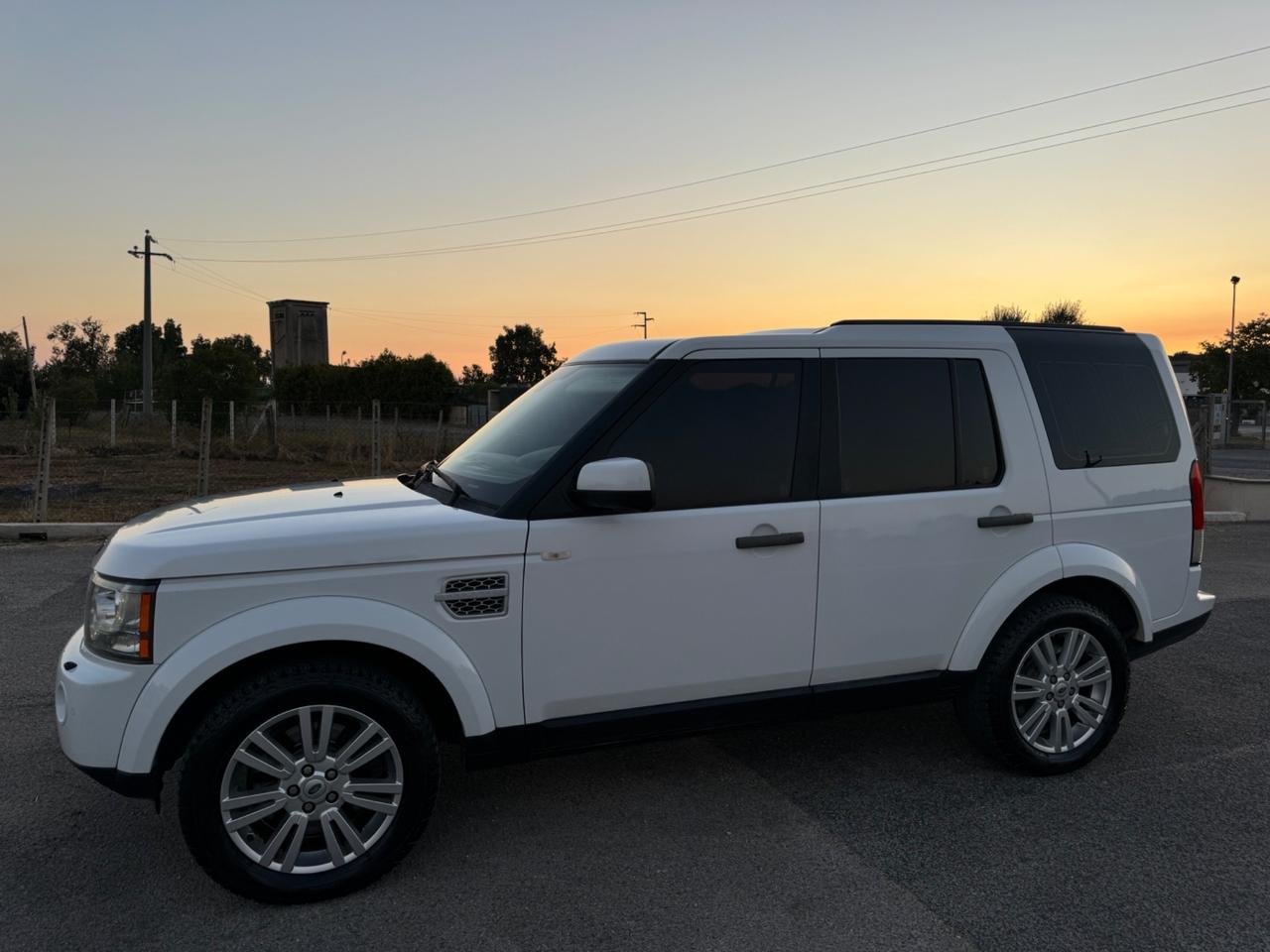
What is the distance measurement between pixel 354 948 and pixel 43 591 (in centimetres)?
644

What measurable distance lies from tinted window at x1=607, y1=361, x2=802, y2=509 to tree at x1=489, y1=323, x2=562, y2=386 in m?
87.4

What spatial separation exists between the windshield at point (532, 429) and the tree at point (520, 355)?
86.8m

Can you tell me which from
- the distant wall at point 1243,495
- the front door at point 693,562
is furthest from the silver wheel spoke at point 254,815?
the distant wall at point 1243,495

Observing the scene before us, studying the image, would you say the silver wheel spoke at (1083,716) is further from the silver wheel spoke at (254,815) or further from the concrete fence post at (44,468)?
the concrete fence post at (44,468)

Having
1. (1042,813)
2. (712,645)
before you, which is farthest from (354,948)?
(1042,813)

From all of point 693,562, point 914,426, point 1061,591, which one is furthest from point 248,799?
point 1061,591

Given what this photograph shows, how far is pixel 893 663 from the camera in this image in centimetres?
396

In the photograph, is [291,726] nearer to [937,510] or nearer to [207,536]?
[207,536]

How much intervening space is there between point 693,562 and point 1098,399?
229 cm

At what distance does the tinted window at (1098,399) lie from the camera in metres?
4.29

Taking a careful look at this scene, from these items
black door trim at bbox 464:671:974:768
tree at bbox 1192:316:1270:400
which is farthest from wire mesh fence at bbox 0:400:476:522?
tree at bbox 1192:316:1270:400

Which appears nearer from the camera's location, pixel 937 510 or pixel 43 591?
pixel 937 510

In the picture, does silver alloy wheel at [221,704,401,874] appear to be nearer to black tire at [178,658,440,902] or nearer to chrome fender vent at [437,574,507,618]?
black tire at [178,658,440,902]

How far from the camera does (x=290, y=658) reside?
3180 millimetres
